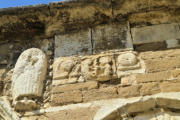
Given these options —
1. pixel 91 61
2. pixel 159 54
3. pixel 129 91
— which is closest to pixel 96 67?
pixel 91 61

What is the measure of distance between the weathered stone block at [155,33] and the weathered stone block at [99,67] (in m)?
0.45

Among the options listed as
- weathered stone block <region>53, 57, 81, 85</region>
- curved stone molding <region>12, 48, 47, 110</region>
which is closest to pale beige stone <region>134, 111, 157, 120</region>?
weathered stone block <region>53, 57, 81, 85</region>

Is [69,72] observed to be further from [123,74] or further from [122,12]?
[122,12]

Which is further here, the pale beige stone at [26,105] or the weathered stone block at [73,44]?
the weathered stone block at [73,44]

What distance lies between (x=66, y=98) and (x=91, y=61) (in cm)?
56

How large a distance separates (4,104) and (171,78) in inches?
72.4

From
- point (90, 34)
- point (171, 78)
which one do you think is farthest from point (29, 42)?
point (171, 78)

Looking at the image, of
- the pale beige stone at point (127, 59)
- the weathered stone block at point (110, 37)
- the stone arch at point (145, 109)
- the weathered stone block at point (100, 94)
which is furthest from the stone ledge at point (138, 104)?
the weathered stone block at point (110, 37)

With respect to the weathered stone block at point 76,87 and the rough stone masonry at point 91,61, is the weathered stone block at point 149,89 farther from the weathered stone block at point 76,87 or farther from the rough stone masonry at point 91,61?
the weathered stone block at point 76,87

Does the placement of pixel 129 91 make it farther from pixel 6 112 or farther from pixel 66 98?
pixel 6 112

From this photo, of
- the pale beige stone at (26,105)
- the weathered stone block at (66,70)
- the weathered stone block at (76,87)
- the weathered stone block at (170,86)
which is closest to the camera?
the weathered stone block at (170,86)

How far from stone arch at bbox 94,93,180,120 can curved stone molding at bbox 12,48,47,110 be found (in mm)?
774

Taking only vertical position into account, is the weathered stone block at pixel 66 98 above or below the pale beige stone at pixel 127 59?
below

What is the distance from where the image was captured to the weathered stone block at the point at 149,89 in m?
3.19
